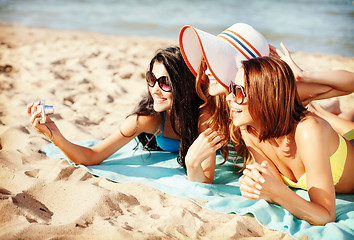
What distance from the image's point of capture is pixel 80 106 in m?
4.90

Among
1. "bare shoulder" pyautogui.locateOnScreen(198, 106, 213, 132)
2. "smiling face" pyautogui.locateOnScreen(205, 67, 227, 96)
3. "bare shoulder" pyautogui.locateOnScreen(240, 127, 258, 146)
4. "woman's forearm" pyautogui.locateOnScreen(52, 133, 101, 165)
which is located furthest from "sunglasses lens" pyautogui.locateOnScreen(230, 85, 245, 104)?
"woman's forearm" pyautogui.locateOnScreen(52, 133, 101, 165)

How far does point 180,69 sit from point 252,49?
0.65 meters

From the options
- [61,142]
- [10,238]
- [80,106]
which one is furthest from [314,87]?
[80,106]

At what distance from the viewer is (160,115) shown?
11.6 ft

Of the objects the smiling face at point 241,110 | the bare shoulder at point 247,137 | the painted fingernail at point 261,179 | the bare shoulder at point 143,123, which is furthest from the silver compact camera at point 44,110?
the painted fingernail at point 261,179

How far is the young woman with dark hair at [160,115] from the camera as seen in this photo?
3141 mm

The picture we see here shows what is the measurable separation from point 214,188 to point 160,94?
0.91m

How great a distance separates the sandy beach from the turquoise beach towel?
0.08m

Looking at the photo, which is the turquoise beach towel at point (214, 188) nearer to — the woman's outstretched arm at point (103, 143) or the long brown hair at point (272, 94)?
the woman's outstretched arm at point (103, 143)

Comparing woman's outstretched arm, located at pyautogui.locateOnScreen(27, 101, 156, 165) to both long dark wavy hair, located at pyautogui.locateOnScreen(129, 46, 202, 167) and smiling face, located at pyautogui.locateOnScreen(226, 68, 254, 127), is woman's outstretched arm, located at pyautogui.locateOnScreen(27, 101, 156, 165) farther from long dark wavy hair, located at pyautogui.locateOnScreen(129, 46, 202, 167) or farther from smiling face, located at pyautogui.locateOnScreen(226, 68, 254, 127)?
smiling face, located at pyautogui.locateOnScreen(226, 68, 254, 127)

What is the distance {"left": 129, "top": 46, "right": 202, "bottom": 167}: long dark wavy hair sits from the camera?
315cm

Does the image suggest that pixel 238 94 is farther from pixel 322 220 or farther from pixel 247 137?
pixel 322 220

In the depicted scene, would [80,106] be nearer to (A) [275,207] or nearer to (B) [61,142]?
(B) [61,142]

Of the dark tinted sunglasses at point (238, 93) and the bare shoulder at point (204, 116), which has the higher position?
the dark tinted sunglasses at point (238, 93)
